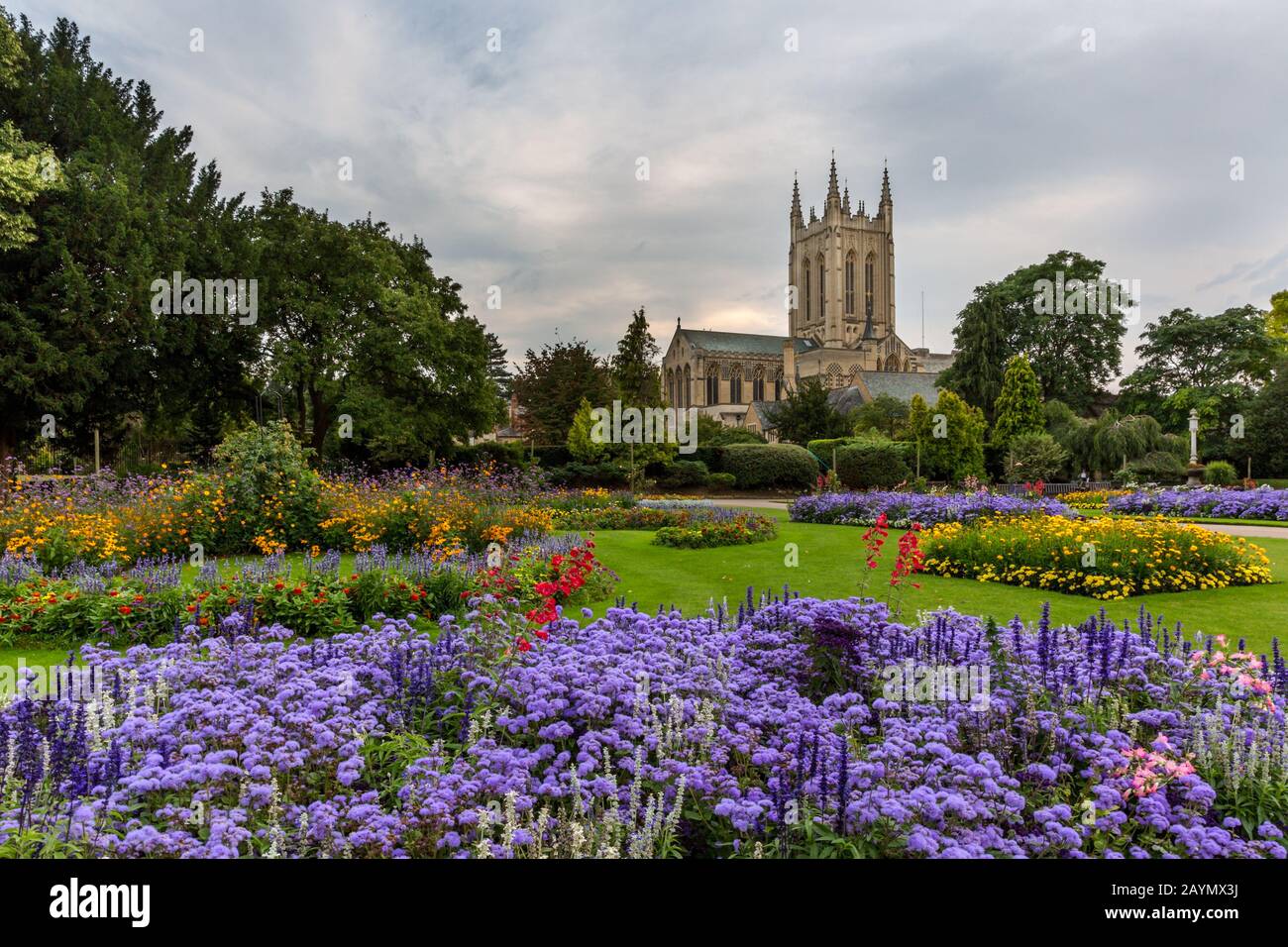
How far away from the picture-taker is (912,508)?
16.4 m

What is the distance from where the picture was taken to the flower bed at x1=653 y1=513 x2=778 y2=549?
13.7 meters

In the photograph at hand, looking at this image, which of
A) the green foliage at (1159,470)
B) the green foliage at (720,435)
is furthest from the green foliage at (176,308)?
the green foliage at (1159,470)

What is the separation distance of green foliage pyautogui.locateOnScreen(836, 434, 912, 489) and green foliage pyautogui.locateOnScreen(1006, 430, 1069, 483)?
469cm

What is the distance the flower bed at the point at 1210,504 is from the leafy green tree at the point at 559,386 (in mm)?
18075

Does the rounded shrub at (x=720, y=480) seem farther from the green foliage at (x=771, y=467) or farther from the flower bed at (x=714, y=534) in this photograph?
the flower bed at (x=714, y=534)

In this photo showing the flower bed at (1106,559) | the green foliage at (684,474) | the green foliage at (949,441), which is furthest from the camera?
the green foliage at (949,441)

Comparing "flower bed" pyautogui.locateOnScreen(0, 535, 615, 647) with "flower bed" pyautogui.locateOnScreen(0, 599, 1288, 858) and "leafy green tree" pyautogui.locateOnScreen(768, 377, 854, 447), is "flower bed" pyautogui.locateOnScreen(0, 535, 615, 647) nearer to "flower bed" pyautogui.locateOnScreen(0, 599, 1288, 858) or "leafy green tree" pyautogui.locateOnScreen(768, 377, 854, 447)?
"flower bed" pyautogui.locateOnScreen(0, 599, 1288, 858)

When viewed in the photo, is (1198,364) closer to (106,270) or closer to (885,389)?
(885,389)

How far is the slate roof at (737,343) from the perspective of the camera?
287ft

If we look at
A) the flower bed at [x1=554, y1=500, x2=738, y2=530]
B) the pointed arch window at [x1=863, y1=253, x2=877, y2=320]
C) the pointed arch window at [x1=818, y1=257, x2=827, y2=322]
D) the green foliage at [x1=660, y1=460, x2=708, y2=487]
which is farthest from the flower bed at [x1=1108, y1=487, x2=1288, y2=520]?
the pointed arch window at [x1=863, y1=253, x2=877, y2=320]

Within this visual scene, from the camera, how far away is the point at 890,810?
8.65 ft
